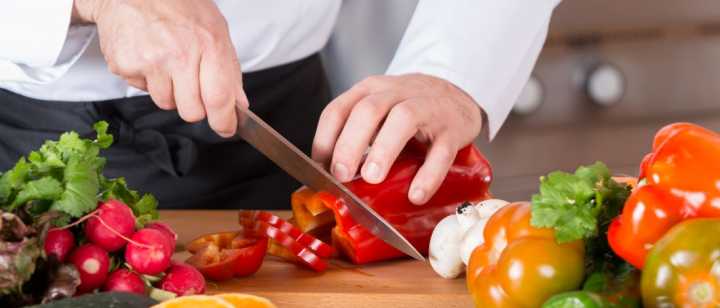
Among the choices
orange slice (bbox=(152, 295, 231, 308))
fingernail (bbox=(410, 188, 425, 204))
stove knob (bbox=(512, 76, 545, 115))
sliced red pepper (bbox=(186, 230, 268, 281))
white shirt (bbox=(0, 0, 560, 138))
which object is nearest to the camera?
orange slice (bbox=(152, 295, 231, 308))

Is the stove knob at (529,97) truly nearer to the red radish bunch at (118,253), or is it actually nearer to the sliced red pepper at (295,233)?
the sliced red pepper at (295,233)

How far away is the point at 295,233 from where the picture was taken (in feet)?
4.16

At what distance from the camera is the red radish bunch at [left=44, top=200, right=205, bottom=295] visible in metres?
1.07

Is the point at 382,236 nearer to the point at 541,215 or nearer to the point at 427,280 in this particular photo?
the point at 427,280

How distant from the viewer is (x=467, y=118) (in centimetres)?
142

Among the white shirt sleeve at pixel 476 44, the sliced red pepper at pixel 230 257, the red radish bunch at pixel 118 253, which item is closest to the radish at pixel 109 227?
the red radish bunch at pixel 118 253

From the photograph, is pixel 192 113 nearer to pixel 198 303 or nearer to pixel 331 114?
pixel 331 114

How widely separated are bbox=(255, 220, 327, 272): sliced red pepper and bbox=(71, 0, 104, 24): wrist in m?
0.31

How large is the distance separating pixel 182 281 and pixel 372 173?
0.93ft

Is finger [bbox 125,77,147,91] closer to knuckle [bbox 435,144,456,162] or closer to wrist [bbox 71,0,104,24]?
wrist [bbox 71,0,104,24]

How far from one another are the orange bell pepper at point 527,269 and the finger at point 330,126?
1.13ft

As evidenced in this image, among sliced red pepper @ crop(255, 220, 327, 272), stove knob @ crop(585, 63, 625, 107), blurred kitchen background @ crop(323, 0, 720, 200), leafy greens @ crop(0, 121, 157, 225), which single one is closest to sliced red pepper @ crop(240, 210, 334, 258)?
sliced red pepper @ crop(255, 220, 327, 272)

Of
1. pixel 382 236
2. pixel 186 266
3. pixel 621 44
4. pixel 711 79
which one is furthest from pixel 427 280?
pixel 711 79

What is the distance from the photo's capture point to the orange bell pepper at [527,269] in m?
0.94
